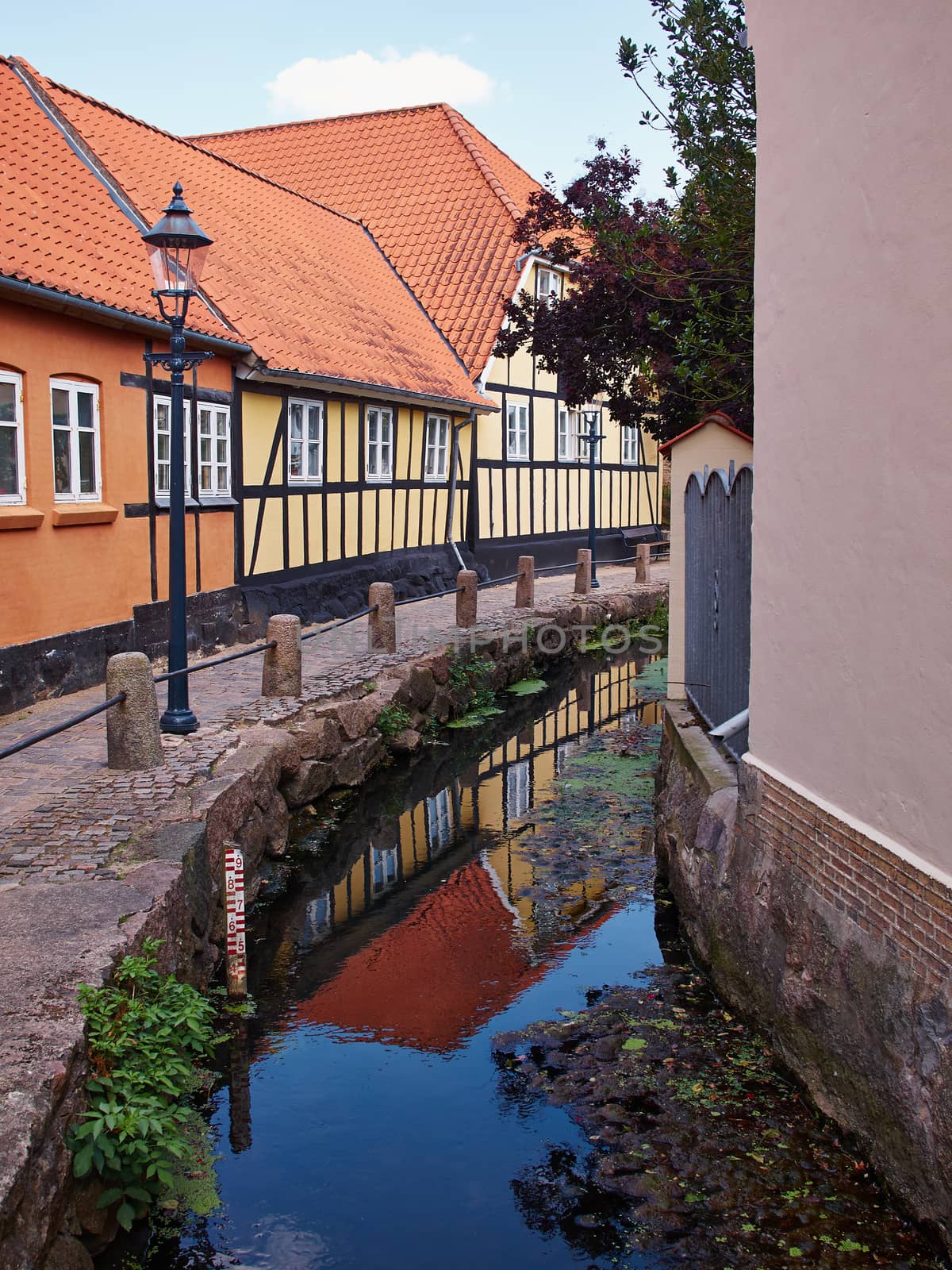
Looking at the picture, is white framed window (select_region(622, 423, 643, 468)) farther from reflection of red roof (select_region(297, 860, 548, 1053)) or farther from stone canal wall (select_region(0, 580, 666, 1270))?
reflection of red roof (select_region(297, 860, 548, 1053))

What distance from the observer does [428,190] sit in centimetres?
2189

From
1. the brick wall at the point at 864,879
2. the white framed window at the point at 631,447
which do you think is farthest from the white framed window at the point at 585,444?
the brick wall at the point at 864,879

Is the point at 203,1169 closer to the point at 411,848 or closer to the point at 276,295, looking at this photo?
the point at 411,848

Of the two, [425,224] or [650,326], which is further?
[425,224]

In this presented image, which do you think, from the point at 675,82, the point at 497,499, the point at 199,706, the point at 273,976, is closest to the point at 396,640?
the point at 199,706

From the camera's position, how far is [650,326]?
9781mm

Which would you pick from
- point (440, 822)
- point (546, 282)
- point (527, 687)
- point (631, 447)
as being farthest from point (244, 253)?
point (631, 447)

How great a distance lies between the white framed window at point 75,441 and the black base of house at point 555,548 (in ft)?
35.0

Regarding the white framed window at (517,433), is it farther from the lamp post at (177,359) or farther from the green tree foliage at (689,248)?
the lamp post at (177,359)

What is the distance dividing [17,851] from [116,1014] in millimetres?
1653

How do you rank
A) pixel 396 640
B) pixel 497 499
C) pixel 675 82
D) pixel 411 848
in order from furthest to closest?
pixel 497 499
pixel 396 640
pixel 675 82
pixel 411 848

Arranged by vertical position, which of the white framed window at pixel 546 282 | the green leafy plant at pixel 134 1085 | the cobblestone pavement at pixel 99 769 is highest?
the white framed window at pixel 546 282

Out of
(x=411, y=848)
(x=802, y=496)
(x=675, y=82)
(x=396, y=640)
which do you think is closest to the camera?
(x=802, y=496)

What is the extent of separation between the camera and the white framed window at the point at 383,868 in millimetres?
7719
